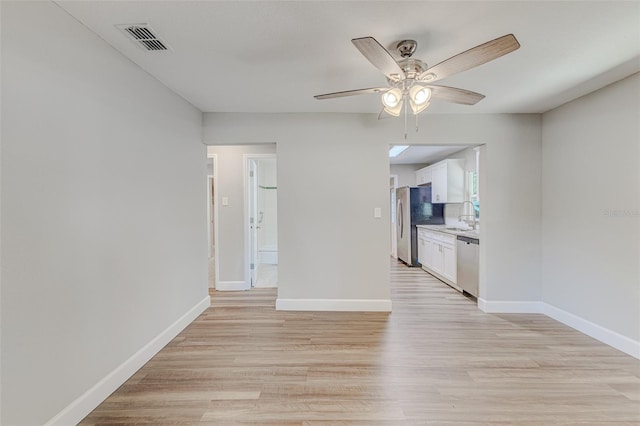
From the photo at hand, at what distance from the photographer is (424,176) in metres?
6.15

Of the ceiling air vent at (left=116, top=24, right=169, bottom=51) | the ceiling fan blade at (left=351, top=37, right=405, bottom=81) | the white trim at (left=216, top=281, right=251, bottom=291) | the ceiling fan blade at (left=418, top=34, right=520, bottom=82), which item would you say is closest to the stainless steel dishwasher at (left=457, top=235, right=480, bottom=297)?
the ceiling fan blade at (left=418, top=34, right=520, bottom=82)

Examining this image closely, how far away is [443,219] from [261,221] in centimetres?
399

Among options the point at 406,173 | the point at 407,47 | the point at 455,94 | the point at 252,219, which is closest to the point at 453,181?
the point at 406,173

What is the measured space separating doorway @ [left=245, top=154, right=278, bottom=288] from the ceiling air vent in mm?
2114

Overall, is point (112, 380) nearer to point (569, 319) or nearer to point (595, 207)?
point (569, 319)

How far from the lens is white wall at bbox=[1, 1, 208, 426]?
1.30 metres

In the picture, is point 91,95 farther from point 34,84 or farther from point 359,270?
point 359,270

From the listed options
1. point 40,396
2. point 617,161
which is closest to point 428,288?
point 617,161

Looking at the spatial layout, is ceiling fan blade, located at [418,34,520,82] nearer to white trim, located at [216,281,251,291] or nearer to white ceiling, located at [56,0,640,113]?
white ceiling, located at [56,0,640,113]

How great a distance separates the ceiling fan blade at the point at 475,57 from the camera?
1.33 m

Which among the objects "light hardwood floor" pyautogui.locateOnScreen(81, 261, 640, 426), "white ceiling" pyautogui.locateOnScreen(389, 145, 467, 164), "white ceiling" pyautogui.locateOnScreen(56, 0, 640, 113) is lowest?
"light hardwood floor" pyautogui.locateOnScreen(81, 261, 640, 426)

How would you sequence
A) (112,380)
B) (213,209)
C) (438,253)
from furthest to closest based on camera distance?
(213,209)
(438,253)
(112,380)

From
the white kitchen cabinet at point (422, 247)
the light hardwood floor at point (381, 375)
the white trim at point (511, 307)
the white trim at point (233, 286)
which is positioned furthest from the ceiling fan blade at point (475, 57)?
the white kitchen cabinet at point (422, 247)

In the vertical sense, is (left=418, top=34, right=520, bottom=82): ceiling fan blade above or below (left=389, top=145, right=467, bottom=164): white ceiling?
below
